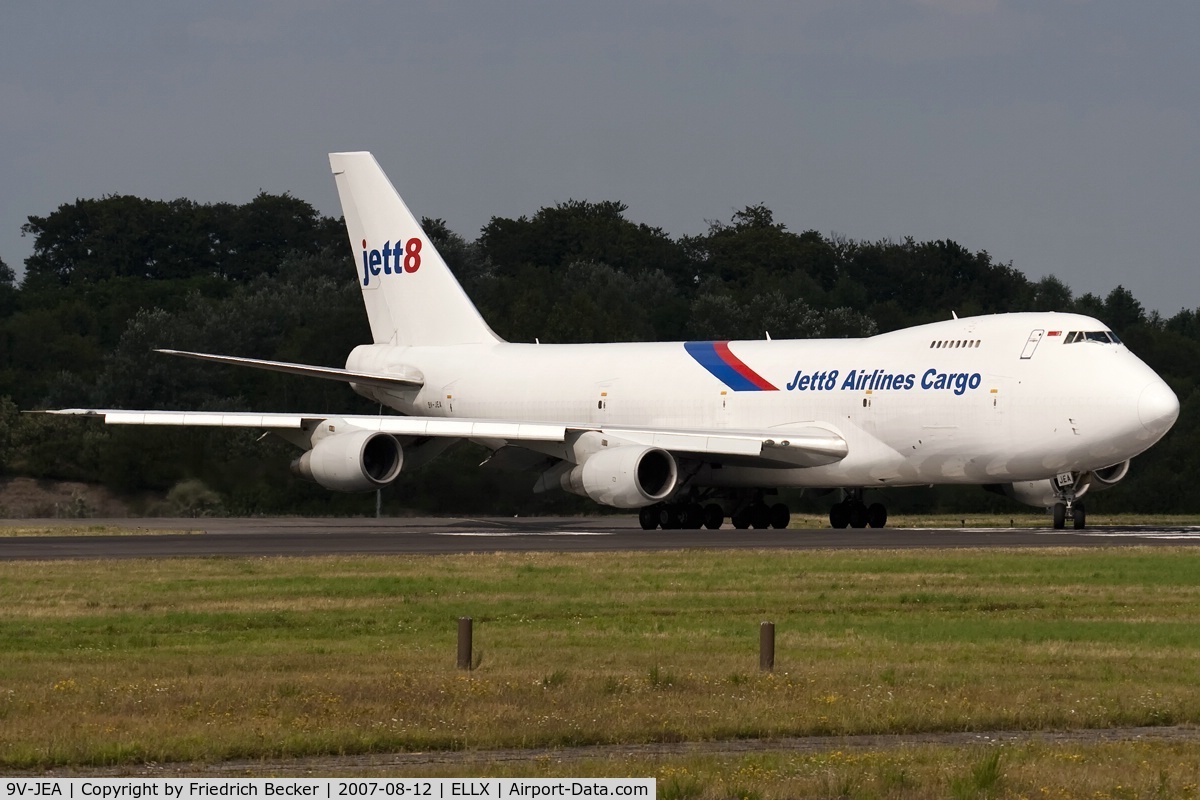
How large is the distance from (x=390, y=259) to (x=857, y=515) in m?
15.5

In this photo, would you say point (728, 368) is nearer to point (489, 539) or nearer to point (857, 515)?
point (857, 515)

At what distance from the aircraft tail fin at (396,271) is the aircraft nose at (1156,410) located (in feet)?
60.6

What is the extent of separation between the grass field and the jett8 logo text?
76.2 ft

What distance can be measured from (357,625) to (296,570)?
6.95 m

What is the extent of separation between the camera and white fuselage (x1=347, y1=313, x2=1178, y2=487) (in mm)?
37250

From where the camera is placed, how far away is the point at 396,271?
166ft

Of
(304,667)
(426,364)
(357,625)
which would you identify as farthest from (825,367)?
(304,667)

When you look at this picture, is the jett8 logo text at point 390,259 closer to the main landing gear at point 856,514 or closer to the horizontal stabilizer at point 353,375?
the horizontal stabilizer at point 353,375

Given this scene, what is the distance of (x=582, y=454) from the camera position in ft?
134

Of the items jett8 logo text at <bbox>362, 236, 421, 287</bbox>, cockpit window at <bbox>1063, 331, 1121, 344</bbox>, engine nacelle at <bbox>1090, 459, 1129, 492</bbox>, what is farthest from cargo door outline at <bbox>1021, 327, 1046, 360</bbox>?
jett8 logo text at <bbox>362, 236, 421, 287</bbox>

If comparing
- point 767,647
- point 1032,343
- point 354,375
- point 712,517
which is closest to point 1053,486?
point 1032,343

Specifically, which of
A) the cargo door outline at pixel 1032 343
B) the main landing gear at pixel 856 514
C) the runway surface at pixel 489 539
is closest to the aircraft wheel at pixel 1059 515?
the runway surface at pixel 489 539

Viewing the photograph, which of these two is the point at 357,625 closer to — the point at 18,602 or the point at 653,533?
the point at 18,602
